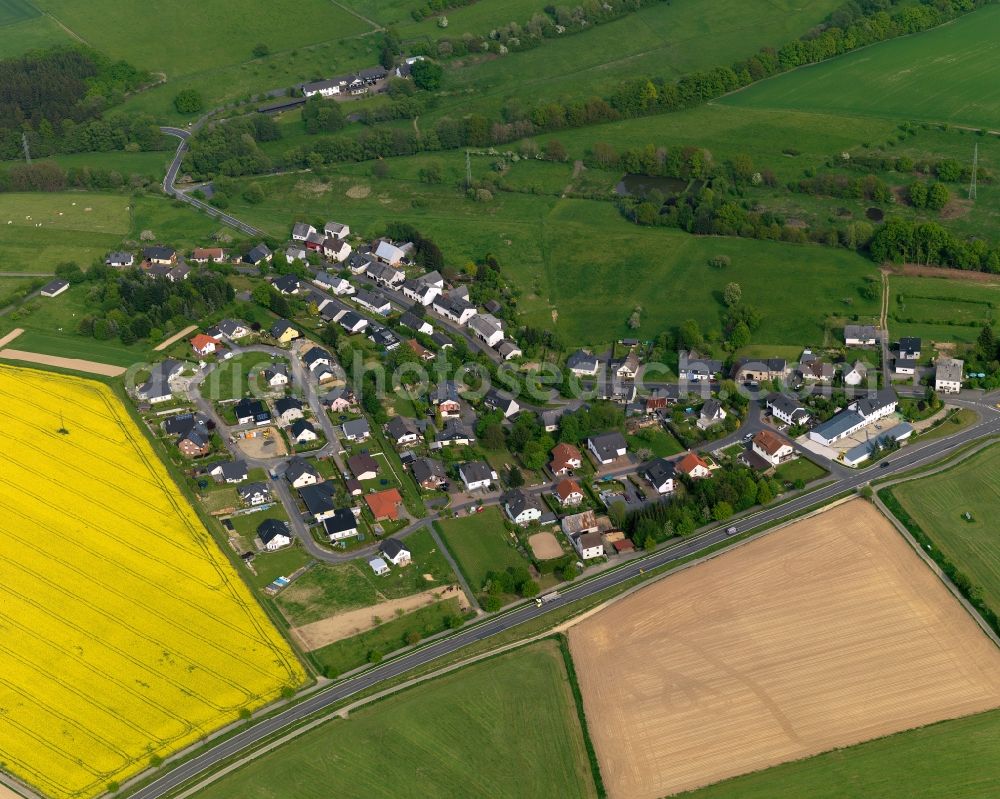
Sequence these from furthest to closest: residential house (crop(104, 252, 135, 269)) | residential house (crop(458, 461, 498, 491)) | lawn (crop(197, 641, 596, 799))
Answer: residential house (crop(104, 252, 135, 269))
residential house (crop(458, 461, 498, 491))
lawn (crop(197, 641, 596, 799))

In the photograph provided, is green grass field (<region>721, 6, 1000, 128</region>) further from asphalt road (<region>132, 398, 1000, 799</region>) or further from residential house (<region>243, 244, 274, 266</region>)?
residential house (<region>243, 244, 274, 266</region>)

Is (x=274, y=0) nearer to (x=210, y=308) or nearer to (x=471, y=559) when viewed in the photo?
(x=210, y=308)

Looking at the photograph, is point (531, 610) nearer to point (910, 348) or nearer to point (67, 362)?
point (910, 348)

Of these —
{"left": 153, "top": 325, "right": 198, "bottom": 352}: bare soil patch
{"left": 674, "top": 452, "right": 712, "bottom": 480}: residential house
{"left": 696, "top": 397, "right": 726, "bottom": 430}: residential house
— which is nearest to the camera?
{"left": 674, "top": 452, "right": 712, "bottom": 480}: residential house

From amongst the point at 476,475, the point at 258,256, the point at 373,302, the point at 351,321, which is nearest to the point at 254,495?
the point at 476,475

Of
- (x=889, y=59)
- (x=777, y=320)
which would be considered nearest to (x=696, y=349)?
(x=777, y=320)

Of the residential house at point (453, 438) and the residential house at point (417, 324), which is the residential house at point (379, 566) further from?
the residential house at point (417, 324)

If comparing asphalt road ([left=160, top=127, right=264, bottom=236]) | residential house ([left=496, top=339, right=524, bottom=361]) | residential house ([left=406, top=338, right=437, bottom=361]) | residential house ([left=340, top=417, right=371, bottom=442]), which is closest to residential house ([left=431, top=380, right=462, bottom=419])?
residential house ([left=406, top=338, right=437, bottom=361])
